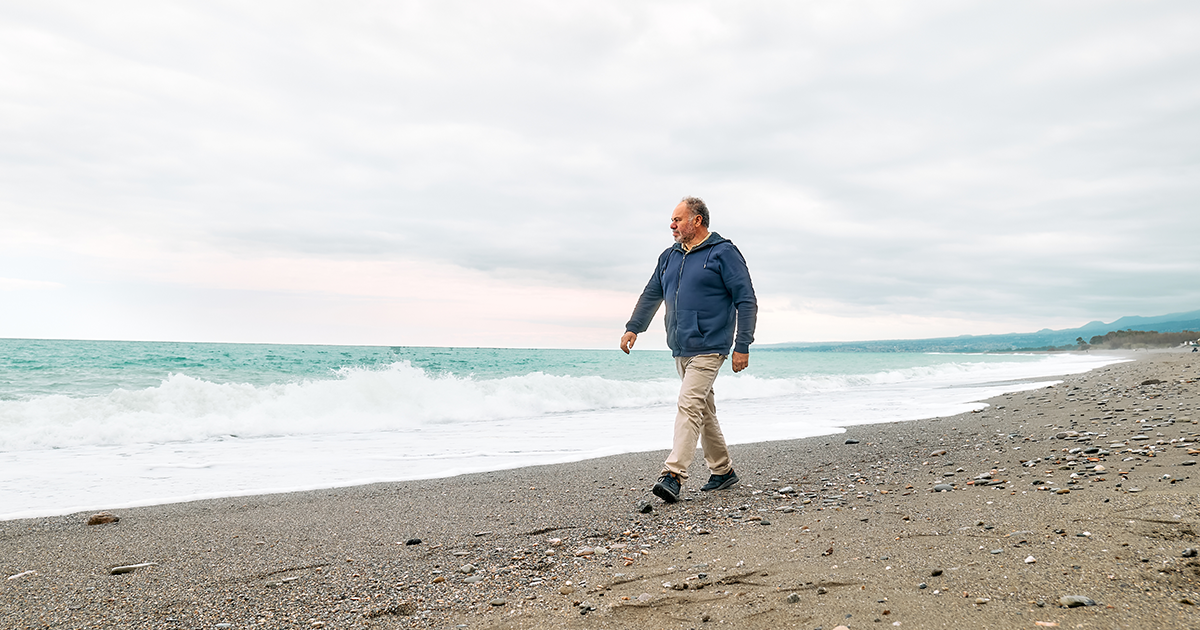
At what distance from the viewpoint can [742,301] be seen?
5219mm

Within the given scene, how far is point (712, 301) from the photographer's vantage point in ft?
17.3

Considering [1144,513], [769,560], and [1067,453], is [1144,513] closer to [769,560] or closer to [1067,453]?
[769,560]

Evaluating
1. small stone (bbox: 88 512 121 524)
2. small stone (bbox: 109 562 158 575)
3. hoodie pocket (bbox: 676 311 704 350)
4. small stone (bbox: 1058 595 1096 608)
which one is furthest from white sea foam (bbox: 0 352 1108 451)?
small stone (bbox: 1058 595 1096 608)

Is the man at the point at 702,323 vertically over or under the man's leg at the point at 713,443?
over

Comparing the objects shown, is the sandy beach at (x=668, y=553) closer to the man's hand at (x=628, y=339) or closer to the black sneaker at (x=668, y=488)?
the black sneaker at (x=668, y=488)

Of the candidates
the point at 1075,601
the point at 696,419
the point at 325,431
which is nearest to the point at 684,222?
the point at 696,419

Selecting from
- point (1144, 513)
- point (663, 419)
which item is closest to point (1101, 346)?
point (663, 419)

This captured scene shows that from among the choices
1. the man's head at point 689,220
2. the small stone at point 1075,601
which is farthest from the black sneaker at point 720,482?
the small stone at point 1075,601

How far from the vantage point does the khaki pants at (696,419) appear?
16.8ft

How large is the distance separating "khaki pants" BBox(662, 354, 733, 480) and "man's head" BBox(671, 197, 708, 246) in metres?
0.98

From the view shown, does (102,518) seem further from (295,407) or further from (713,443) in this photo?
(295,407)

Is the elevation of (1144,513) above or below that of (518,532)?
above

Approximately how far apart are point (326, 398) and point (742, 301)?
1191 cm

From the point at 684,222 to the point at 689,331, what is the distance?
88cm
